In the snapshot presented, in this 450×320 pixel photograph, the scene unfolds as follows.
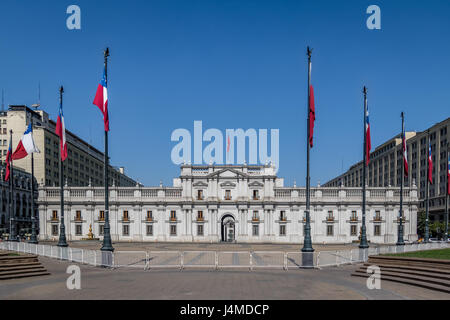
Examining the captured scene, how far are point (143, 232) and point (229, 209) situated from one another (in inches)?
631

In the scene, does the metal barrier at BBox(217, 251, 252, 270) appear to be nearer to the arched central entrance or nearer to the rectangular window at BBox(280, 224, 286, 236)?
the rectangular window at BBox(280, 224, 286, 236)

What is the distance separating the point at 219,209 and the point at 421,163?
51224 millimetres

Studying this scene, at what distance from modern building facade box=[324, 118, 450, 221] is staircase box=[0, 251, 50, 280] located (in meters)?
61.8

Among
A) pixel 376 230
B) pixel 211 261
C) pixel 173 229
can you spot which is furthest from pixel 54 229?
pixel 376 230

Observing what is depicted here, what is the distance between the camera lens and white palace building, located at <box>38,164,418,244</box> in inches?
2849

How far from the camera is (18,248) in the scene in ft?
107

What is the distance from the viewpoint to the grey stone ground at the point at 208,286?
52.0 ft

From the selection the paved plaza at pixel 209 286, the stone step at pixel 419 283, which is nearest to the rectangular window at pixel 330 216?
the paved plaza at pixel 209 286

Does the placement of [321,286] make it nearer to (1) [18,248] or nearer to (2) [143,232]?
(1) [18,248]

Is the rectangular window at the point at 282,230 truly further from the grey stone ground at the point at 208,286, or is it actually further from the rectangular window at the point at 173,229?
the grey stone ground at the point at 208,286

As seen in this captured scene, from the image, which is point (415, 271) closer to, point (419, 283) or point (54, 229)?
point (419, 283)

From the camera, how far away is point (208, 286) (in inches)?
712

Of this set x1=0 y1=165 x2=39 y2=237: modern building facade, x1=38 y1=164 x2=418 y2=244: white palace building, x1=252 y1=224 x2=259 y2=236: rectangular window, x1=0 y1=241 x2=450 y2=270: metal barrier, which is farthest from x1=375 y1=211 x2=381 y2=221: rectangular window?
x1=0 y1=165 x2=39 y2=237: modern building facade
